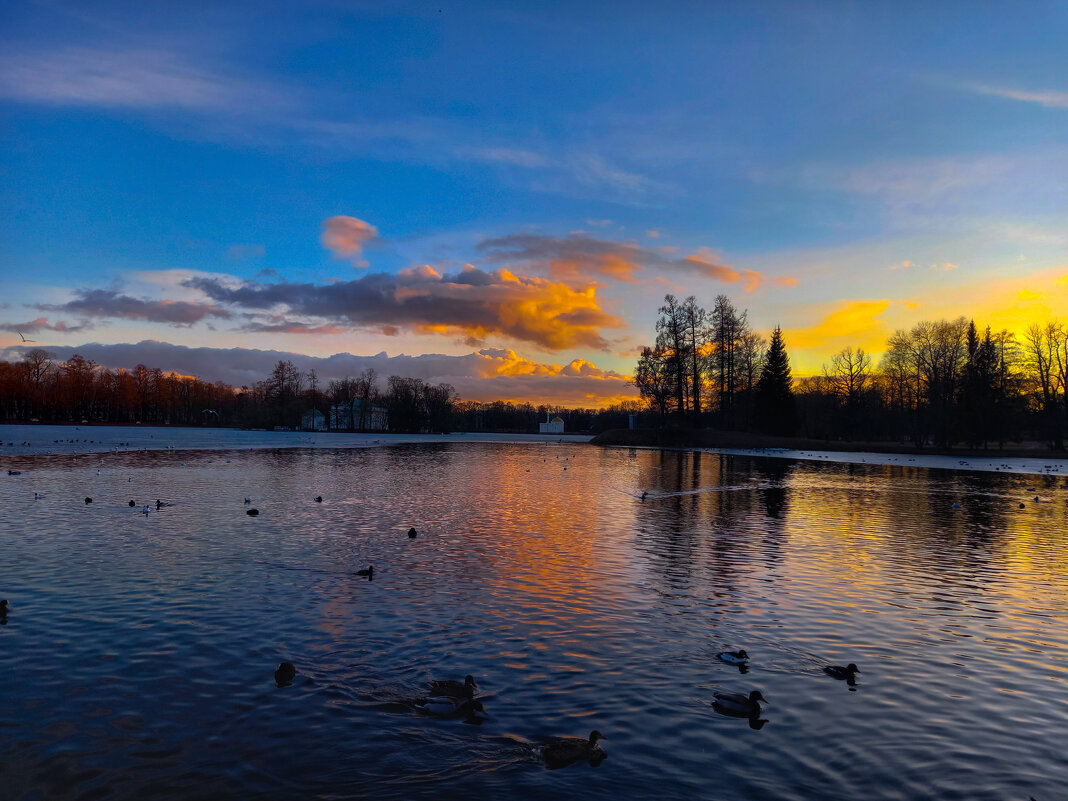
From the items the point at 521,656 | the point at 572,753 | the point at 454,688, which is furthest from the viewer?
the point at 521,656

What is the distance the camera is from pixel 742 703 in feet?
23.2

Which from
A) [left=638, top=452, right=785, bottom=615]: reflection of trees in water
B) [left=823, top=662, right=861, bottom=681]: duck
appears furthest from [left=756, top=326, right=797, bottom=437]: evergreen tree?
[left=823, top=662, right=861, bottom=681]: duck

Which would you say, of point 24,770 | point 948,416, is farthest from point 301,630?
point 948,416

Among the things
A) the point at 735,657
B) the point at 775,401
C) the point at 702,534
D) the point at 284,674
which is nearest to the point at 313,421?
the point at 775,401

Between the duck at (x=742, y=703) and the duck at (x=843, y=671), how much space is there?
56.9 inches

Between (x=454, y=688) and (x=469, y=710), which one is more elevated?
(x=454, y=688)

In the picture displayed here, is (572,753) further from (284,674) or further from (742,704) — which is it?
(284,674)

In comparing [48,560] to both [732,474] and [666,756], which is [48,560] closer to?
[666,756]

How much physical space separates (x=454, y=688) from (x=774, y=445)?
7689 centimetres

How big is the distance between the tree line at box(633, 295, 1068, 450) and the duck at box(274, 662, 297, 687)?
79143 millimetres

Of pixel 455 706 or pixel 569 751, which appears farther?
pixel 455 706

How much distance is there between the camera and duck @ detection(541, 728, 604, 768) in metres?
5.95

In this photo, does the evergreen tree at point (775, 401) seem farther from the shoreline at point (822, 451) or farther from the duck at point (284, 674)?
the duck at point (284, 674)

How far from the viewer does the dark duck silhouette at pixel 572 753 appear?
5949 millimetres
